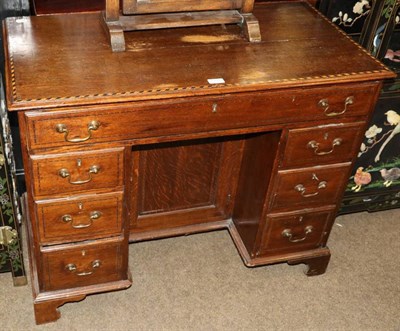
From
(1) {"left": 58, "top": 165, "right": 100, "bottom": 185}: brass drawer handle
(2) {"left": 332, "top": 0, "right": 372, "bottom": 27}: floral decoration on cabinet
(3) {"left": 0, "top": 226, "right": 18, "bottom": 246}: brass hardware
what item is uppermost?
(2) {"left": 332, "top": 0, "right": 372, "bottom": 27}: floral decoration on cabinet

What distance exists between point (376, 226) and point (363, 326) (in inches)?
30.2

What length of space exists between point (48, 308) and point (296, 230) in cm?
122

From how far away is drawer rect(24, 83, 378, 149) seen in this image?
1984 mm

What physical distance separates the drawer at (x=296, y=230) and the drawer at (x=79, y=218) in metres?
0.76

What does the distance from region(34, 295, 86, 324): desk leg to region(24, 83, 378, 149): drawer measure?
0.87m

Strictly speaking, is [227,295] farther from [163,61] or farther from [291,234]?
[163,61]

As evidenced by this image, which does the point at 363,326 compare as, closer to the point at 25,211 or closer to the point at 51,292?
the point at 51,292

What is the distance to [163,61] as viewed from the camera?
217 cm

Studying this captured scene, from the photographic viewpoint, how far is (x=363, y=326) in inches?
109

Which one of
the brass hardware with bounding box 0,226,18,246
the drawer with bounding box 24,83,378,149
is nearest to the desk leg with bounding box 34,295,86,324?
the brass hardware with bounding box 0,226,18,246

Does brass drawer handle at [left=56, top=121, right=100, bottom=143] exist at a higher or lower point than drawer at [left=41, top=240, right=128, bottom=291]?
higher

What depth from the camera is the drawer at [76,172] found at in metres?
2.07

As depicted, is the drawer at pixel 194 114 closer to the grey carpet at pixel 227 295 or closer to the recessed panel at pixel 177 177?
the recessed panel at pixel 177 177

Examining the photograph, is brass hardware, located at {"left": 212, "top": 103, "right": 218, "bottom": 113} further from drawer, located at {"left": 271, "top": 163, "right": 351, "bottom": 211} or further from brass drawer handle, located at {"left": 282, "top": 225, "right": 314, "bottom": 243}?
brass drawer handle, located at {"left": 282, "top": 225, "right": 314, "bottom": 243}
